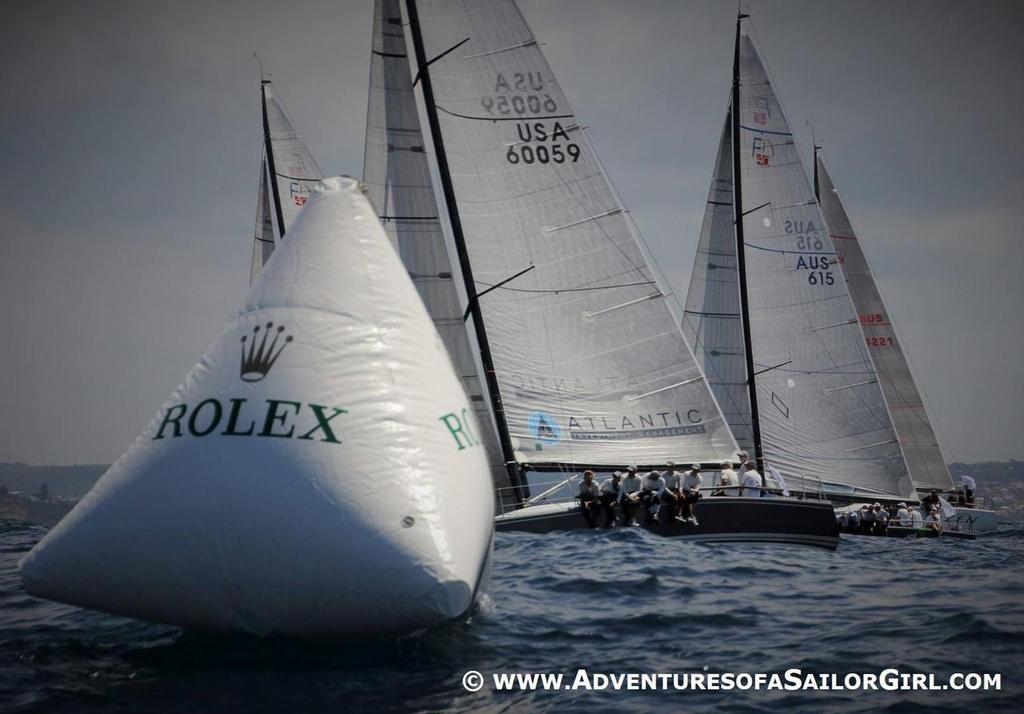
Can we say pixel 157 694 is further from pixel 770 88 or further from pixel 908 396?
pixel 908 396

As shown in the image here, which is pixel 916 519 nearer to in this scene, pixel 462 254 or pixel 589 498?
pixel 589 498

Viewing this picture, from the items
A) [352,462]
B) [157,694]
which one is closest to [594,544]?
[352,462]

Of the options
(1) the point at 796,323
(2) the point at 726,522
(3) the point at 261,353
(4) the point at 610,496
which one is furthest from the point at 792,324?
(3) the point at 261,353

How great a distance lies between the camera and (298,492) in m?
6.37

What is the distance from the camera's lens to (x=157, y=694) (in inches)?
227

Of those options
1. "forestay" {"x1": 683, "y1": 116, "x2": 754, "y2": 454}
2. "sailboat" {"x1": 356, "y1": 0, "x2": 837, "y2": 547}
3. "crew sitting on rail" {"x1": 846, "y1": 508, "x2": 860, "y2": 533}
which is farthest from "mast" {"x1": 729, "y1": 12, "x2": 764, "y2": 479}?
"sailboat" {"x1": 356, "y1": 0, "x2": 837, "y2": 547}

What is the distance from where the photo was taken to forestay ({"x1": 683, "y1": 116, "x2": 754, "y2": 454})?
2952 cm

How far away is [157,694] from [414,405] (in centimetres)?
267

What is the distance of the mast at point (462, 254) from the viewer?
60.1ft

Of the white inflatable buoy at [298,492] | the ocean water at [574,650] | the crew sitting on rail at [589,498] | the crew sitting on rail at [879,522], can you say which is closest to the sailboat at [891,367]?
the crew sitting on rail at [879,522]

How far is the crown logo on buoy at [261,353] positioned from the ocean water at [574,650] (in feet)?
6.56

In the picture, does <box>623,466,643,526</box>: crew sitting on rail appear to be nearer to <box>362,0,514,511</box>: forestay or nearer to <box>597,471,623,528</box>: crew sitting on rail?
<box>597,471,623,528</box>: crew sitting on rail

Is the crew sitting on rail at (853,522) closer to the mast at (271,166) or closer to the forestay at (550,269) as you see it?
the forestay at (550,269)

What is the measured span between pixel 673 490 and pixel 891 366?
2453cm
